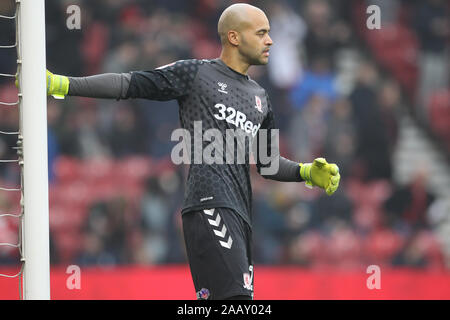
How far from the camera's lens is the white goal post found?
495cm

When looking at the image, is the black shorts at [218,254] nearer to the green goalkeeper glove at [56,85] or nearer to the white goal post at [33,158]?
the white goal post at [33,158]

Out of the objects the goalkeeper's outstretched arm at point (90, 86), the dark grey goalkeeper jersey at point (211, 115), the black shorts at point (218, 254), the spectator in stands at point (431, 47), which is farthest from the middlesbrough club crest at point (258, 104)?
the spectator in stands at point (431, 47)

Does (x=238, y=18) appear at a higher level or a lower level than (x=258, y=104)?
higher

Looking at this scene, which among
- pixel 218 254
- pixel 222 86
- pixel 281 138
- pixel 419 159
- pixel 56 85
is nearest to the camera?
pixel 56 85

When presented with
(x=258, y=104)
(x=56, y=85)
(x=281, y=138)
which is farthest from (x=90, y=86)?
(x=281, y=138)

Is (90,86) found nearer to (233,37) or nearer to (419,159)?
(233,37)

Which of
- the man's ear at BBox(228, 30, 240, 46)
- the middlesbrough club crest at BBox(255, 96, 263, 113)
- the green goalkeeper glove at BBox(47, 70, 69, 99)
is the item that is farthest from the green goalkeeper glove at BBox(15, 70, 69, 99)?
the middlesbrough club crest at BBox(255, 96, 263, 113)

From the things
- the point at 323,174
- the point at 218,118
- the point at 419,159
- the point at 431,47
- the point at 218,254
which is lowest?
the point at 218,254

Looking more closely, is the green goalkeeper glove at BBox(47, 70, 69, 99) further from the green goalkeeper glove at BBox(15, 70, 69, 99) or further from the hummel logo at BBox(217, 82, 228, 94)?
the hummel logo at BBox(217, 82, 228, 94)

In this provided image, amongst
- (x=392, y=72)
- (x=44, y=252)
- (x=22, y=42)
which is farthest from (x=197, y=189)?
(x=392, y=72)

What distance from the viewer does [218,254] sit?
510 cm

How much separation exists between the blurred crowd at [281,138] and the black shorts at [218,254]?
189 inches

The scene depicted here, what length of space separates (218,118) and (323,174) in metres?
0.77

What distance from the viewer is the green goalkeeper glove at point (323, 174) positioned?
550cm
